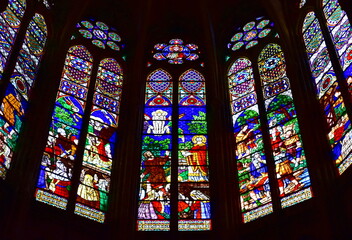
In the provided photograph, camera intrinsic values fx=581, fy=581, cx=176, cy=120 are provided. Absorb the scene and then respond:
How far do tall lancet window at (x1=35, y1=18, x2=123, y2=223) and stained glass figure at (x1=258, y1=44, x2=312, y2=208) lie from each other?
4003mm

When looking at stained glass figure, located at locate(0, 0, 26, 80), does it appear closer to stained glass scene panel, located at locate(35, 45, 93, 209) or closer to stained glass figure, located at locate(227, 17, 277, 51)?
stained glass scene panel, located at locate(35, 45, 93, 209)

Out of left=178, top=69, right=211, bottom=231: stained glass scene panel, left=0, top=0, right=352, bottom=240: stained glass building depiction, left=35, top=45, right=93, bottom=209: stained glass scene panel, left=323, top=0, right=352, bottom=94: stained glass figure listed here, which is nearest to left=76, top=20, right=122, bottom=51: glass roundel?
left=0, top=0, right=352, bottom=240: stained glass building depiction

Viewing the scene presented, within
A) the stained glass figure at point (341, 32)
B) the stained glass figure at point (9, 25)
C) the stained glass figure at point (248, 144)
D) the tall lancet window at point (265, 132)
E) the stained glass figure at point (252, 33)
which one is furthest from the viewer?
the stained glass figure at point (252, 33)

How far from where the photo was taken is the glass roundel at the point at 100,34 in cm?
1703

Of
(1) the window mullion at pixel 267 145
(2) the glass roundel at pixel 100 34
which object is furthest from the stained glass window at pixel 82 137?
(1) the window mullion at pixel 267 145

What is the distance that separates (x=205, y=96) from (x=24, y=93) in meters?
5.13

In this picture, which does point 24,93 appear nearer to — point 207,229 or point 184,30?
point 207,229

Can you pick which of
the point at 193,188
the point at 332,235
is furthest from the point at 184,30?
the point at 332,235

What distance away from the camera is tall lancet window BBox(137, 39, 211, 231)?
1345 cm

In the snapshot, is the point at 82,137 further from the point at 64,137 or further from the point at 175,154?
the point at 175,154

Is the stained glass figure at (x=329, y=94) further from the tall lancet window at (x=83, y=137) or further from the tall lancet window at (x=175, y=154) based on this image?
the tall lancet window at (x=83, y=137)

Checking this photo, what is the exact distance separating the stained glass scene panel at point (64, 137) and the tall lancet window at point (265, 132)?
3.53 metres

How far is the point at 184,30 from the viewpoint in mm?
18500

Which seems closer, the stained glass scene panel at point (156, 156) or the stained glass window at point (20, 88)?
the stained glass window at point (20, 88)
